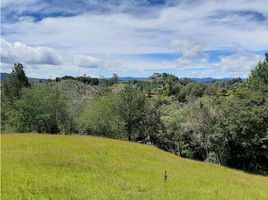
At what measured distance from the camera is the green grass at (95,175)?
710 inches

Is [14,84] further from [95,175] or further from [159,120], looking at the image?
[95,175]

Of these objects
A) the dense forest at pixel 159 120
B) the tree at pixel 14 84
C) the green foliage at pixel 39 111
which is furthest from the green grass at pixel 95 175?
the tree at pixel 14 84

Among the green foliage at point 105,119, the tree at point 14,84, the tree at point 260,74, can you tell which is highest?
the tree at point 260,74

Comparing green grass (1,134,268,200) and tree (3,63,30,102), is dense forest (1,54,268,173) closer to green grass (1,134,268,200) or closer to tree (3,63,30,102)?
tree (3,63,30,102)

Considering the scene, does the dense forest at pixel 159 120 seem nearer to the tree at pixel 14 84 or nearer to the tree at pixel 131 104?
the tree at pixel 131 104

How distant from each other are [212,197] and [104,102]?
53075 millimetres

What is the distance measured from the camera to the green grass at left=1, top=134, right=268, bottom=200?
59.2 ft

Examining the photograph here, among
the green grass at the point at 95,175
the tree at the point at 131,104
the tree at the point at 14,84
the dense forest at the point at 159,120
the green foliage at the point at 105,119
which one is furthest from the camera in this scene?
the tree at the point at 14,84

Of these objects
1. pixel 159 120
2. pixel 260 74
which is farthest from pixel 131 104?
pixel 260 74

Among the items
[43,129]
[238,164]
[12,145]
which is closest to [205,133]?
[238,164]

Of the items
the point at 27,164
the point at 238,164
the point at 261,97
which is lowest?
the point at 238,164

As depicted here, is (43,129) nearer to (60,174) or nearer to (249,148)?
(249,148)

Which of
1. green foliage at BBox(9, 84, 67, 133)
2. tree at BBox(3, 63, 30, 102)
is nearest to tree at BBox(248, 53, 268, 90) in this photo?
green foliage at BBox(9, 84, 67, 133)

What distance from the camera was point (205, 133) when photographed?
63.8 meters
